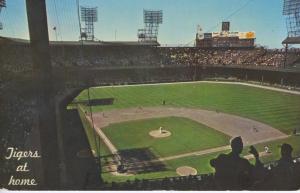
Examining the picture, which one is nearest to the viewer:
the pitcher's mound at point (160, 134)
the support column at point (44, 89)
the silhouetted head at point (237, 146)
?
the support column at point (44, 89)

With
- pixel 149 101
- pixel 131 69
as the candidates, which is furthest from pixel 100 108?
pixel 131 69

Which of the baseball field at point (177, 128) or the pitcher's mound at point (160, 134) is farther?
the pitcher's mound at point (160, 134)

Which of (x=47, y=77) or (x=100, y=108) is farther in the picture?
(x=100, y=108)

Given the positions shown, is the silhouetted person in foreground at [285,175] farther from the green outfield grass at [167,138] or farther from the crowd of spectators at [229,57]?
the crowd of spectators at [229,57]

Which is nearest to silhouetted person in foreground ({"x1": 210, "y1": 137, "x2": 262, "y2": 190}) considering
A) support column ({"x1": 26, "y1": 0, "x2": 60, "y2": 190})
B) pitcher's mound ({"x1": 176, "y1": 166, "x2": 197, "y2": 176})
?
support column ({"x1": 26, "y1": 0, "x2": 60, "y2": 190})

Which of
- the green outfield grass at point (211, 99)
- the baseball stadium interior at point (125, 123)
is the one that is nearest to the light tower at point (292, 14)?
the baseball stadium interior at point (125, 123)

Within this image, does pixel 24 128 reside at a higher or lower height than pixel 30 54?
lower

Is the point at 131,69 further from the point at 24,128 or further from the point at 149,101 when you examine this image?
the point at 24,128

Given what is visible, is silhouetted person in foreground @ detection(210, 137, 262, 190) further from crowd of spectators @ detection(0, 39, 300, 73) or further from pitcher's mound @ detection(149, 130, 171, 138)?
pitcher's mound @ detection(149, 130, 171, 138)
